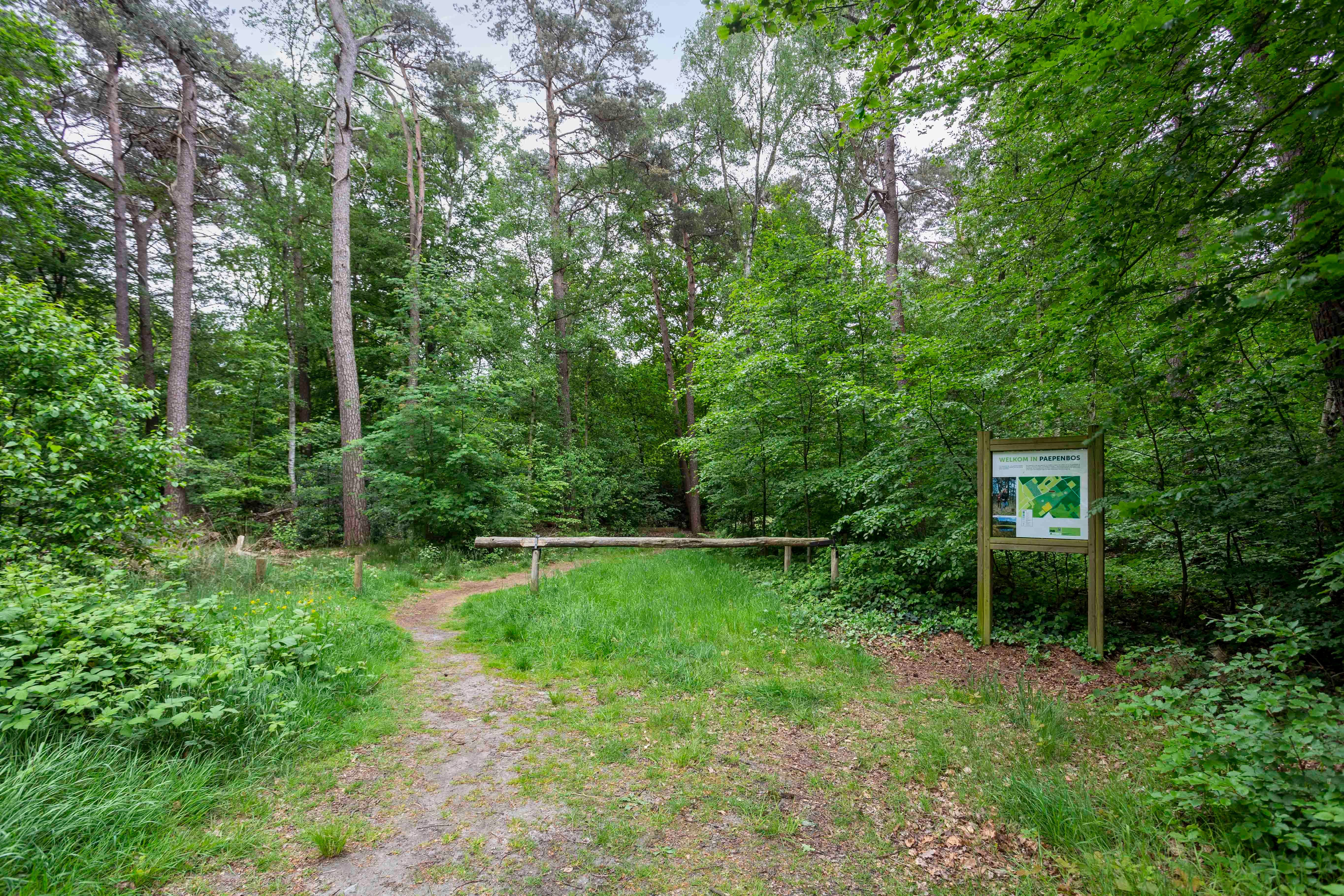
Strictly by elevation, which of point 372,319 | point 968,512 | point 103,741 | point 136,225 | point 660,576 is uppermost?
point 136,225

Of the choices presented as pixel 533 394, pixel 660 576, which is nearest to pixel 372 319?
pixel 533 394

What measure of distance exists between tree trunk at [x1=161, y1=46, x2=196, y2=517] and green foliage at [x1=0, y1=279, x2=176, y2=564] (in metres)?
7.69

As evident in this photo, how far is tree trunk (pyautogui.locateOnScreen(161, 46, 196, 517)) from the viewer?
455 inches

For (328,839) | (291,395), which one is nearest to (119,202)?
(291,395)

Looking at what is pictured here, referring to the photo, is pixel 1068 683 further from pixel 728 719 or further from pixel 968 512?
pixel 728 719

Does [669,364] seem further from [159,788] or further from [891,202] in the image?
[159,788]

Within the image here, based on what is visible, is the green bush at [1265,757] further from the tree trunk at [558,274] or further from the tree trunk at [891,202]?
the tree trunk at [558,274]

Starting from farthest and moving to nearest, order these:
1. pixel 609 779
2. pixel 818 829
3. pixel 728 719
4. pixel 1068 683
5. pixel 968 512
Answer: pixel 968 512, pixel 1068 683, pixel 728 719, pixel 609 779, pixel 818 829

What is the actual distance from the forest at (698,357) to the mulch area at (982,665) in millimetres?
140

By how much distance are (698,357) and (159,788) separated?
40.0 feet

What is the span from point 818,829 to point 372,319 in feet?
54.8

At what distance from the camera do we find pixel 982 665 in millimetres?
4848

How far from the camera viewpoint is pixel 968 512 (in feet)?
19.9

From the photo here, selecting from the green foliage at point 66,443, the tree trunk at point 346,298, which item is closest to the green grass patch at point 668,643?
the green foliage at point 66,443
